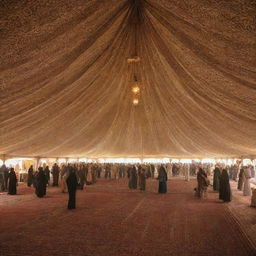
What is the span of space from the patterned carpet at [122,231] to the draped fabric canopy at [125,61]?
3.00 meters

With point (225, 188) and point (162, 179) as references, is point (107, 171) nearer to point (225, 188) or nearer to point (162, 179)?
point (162, 179)

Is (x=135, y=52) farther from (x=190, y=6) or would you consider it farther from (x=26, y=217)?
(x=26, y=217)

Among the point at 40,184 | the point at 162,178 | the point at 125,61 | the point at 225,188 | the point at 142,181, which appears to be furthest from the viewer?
the point at 142,181

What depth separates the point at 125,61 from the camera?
309 inches

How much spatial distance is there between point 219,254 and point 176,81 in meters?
4.46

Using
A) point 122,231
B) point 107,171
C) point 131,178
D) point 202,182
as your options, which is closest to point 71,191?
point 122,231

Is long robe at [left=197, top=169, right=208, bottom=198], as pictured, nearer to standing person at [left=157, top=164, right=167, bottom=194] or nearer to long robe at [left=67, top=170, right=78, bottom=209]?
standing person at [left=157, top=164, right=167, bottom=194]

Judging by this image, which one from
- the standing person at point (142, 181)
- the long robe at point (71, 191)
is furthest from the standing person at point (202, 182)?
the long robe at point (71, 191)

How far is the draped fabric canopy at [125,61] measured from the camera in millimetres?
4207

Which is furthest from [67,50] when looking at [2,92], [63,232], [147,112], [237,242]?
[147,112]

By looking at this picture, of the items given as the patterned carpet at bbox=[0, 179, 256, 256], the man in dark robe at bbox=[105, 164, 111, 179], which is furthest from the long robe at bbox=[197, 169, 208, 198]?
the man in dark robe at bbox=[105, 164, 111, 179]

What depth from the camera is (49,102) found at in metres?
7.80

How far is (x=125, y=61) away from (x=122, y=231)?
4.57 m

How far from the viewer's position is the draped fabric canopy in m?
4.21
